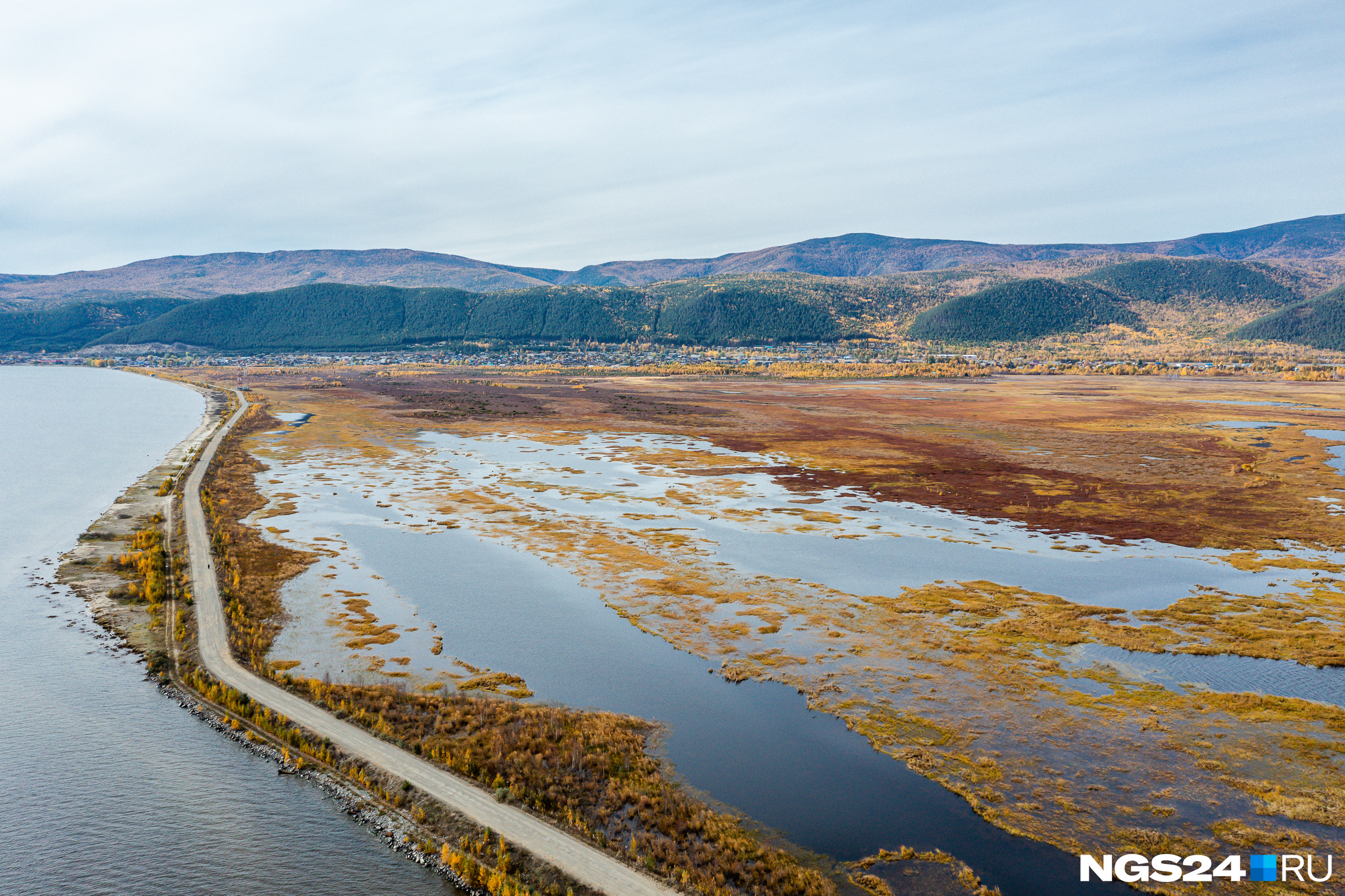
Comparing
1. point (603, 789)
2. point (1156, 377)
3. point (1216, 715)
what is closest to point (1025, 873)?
point (603, 789)

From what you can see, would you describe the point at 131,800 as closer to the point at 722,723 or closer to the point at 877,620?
the point at 722,723

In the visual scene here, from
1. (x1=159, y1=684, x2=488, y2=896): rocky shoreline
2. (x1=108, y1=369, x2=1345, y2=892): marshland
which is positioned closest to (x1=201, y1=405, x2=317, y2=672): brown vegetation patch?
(x1=108, y1=369, x2=1345, y2=892): marshland

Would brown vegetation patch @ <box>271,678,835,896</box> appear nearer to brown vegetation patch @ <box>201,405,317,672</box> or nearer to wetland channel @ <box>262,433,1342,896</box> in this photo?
wetland channel @ <box>262,433,1342,896</box>

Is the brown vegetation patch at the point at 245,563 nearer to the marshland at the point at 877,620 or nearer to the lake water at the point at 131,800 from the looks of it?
the marshland at the point at 877,620

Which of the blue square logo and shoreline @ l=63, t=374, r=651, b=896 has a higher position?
shoreline @ l=63, t=374, r=651, b=896

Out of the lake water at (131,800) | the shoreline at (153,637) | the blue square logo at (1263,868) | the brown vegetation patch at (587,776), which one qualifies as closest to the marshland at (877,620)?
the brown vegetation patch at (587,776)

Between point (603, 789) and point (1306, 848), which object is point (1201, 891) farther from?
point (603, 789)

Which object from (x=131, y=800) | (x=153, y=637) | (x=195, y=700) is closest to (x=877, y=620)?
(x=195, y=700)
